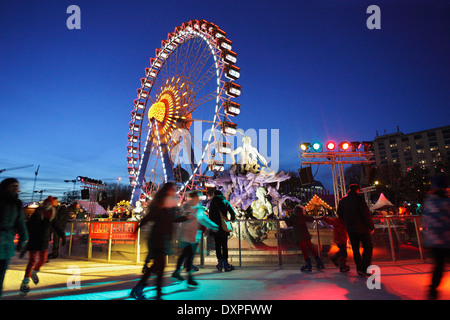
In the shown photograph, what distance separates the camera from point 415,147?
91812mm

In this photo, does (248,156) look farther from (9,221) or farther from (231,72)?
(9,221)

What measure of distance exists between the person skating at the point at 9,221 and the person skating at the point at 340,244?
5.15m

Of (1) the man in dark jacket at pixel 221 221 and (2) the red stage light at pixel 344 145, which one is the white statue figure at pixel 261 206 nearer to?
→ (2) the red stage light at pixel 344 145

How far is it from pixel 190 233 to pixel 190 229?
0.07 metres

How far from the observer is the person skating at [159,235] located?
326cm

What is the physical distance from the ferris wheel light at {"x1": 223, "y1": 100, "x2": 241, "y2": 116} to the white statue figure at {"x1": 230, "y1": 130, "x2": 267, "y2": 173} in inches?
88.0

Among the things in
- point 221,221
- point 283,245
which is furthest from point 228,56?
point 221,221

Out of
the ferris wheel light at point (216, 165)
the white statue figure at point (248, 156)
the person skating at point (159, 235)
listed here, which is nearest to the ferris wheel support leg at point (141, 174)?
the ferris wheel light at point (216, 165)

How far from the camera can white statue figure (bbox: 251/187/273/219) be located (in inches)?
525

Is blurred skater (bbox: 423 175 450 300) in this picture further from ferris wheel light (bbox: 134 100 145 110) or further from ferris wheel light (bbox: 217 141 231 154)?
ferris wheel light (bbox: 134 100 145 110)

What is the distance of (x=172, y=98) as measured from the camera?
20.9 m

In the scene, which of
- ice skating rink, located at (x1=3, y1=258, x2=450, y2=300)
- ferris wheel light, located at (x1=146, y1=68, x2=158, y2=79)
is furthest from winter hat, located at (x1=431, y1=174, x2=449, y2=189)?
ferris wheel light, located at (x1=146, y1=68, x2=158, y2=79)
